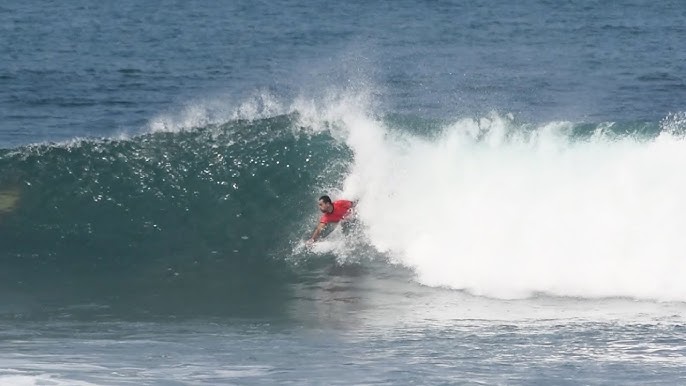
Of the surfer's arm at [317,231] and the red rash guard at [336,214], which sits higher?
the red rash guard at [336,214]

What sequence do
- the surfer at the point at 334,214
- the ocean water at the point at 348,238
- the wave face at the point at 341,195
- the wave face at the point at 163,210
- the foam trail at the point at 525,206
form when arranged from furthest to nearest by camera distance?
1. the surfer at the point at 334,214
2. the wave face at the point at 163,210
3. the wave face at the point at 341,195
4. the foam trail at the point at 525,206
5. the ocean water at the point at 348,238

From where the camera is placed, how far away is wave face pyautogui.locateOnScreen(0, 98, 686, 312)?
17.1m

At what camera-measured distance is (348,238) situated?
18531 mm

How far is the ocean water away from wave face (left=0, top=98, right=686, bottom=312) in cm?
4

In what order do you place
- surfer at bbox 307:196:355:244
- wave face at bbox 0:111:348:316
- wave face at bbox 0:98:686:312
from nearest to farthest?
1. wave face at bbox 0:98:686:312
2. wave face at bbox 0:111:348:316
3. surfer at bbox 307:196:355:244

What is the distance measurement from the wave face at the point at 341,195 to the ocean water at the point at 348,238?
36mm

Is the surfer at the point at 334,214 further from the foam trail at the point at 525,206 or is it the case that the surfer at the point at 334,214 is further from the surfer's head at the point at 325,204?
the foam trail at the point at 525,206

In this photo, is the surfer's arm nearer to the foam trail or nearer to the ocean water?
the ocean water

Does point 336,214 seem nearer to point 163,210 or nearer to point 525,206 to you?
point 525,206

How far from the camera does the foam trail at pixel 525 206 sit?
1694 cm

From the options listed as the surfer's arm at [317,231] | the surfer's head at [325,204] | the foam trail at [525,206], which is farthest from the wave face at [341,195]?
the surfer's head at [325,204]

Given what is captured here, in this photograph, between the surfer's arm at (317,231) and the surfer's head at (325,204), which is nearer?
the surfer's head at (325,204)

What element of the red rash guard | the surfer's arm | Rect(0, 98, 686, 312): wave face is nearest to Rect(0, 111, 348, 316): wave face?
Rect(0, 98, 686, 312): wave face

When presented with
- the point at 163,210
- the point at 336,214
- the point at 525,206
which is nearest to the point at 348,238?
the point at 336,214
